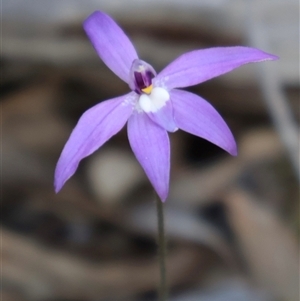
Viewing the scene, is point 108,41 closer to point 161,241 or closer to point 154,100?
point 154,100

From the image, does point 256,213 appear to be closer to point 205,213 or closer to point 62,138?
point 205,213

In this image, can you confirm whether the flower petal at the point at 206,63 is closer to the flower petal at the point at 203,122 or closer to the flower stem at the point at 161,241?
the flower petal at the point at 203,122

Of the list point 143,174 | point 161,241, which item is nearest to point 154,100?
point 161,241

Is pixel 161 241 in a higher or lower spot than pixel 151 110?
lower

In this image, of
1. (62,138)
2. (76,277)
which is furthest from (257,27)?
(76,277)

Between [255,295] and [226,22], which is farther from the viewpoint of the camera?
[226,22]
